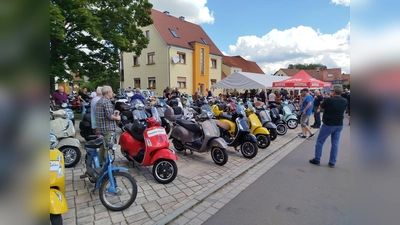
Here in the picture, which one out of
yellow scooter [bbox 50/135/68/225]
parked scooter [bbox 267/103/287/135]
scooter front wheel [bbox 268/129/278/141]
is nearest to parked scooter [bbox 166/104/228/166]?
scooter front wheel [bbox 268/129/278/141]

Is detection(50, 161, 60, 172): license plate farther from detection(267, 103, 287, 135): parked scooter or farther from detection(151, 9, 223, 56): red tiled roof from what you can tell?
detection(151, 9, 223, 56): red tiled roof

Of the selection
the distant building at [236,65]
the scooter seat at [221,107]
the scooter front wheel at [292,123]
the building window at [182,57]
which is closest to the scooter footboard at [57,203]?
the scooter seat at [221,107]

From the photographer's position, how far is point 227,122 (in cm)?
668

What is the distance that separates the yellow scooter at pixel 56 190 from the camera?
88.1 inches

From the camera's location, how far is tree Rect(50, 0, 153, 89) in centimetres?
956

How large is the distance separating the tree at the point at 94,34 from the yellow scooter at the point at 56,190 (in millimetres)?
6931

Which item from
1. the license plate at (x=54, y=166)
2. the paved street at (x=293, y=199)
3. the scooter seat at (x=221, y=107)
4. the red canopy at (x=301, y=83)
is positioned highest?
the red canopy at (x=301, y=83)

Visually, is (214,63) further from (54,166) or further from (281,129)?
(54,166)

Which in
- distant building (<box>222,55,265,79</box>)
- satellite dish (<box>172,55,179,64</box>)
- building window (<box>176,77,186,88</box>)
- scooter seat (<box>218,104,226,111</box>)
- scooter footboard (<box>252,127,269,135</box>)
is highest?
distant building (<box>222,55,265,79</box>)

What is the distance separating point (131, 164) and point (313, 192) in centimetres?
378

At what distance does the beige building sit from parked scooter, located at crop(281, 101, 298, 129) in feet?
52.4

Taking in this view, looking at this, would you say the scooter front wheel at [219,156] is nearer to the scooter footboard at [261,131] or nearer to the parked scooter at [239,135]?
the parked scooter at [239,135]
